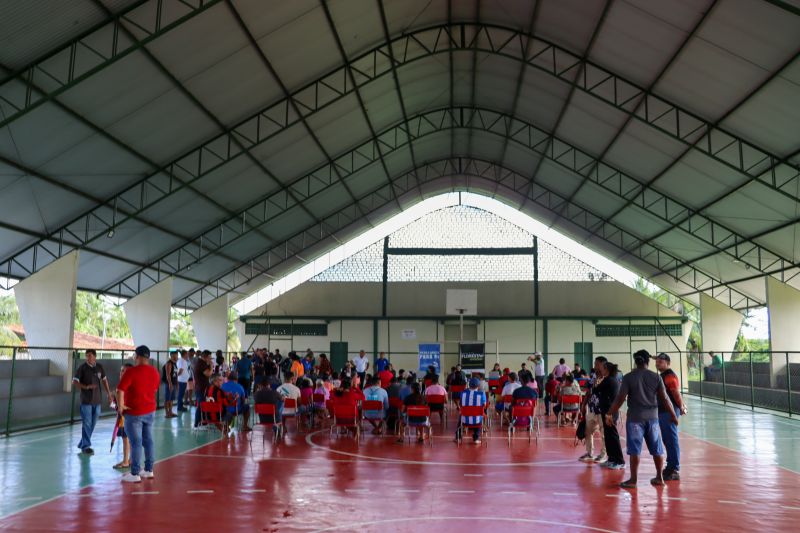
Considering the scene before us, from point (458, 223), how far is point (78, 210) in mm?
19568

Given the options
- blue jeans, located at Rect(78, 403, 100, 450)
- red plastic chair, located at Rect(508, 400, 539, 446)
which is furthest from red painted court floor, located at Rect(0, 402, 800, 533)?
blue jeans, located at Rect(78, 403, 100, 450)

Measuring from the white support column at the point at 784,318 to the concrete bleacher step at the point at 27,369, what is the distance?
2262cm

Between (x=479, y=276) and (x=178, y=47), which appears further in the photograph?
(x=479, y=276)

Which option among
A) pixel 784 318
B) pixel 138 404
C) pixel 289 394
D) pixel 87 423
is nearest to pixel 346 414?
pixel 289 394

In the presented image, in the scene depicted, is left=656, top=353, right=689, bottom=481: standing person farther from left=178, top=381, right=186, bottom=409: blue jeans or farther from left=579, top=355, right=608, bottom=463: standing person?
left=178, top=381, right=186, bottom=409: blue jeans

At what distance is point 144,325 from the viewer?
80.4 feet

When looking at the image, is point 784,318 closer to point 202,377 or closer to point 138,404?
point 202,377

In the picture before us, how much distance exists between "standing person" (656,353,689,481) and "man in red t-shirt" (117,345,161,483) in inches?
275

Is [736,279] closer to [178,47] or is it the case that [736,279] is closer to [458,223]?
[458,223]

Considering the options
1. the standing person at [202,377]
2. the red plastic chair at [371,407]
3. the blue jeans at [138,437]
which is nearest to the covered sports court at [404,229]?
the blue jeans at [138,437]

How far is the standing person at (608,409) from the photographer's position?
32.7 ft

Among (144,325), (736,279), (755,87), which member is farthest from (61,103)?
(736,279)

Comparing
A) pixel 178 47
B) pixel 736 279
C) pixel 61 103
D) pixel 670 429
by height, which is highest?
pixel 178 47

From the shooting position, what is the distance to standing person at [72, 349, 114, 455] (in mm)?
11078
